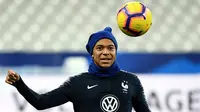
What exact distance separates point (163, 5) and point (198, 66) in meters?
1.51

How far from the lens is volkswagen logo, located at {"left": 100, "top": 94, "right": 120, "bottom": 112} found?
11.6ft

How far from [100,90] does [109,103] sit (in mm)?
104

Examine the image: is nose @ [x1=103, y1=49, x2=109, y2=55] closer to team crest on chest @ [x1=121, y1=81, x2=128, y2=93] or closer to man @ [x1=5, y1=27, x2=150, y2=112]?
man @ [x1=5, y1=27, x2=150, y2=112]

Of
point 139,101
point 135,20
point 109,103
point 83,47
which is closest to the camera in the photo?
point 109,103

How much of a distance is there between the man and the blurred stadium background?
6.90ft

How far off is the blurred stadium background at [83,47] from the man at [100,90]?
2.10 meters

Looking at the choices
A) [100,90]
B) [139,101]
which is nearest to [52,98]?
[100,90]

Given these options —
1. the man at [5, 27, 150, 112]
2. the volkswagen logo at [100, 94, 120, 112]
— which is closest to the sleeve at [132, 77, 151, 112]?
the man at [5, 27, 150, 112]

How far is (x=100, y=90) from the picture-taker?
3576 mm

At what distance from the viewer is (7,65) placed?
5.76 meters

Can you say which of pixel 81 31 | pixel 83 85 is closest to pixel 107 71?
pixel 83 85

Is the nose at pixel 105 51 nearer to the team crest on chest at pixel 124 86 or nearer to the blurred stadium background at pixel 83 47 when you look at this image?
the team crest on chest at pixel 124 86

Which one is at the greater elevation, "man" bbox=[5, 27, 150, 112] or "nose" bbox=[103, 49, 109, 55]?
"nose" bbox=[103, 49, 109, 55]

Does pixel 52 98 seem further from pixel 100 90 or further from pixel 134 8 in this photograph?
pixel 134 8
